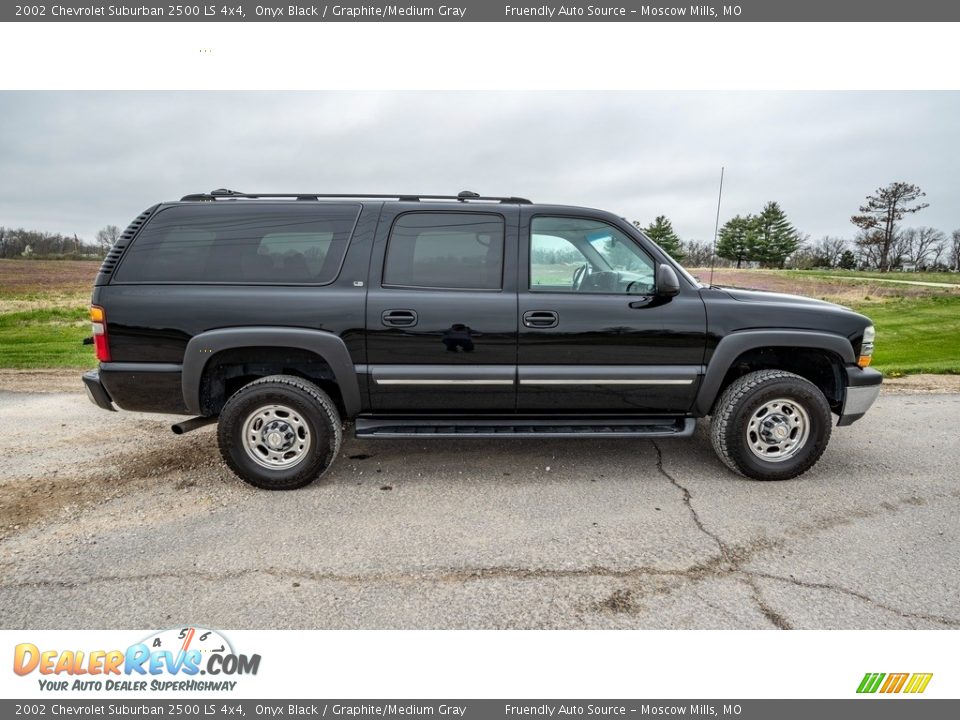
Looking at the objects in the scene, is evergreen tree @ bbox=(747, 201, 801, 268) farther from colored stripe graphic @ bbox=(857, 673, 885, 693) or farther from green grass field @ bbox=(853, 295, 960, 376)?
colored stripe graphic @ bbox=(857, 673, 885, 693)

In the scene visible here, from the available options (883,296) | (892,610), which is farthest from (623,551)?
(883,296)

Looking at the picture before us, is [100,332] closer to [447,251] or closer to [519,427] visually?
[447,251]

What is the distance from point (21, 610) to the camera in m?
2.21

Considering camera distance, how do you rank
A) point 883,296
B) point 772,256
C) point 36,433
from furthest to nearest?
point 772,256
point 883,296
point 36,433

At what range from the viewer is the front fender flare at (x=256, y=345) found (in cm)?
325

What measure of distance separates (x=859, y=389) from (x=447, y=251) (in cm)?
305

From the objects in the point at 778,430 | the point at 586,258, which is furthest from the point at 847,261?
the point at 586,258

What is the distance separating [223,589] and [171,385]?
1.58m

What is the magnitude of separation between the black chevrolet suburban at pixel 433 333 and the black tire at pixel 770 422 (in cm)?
1

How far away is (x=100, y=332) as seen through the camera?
331cm

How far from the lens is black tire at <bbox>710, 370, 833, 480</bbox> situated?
11.4 ft

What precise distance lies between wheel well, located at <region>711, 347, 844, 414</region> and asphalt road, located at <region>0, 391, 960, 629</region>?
2.00 feet

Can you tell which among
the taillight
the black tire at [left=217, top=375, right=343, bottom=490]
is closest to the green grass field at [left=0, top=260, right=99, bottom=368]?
the taillight

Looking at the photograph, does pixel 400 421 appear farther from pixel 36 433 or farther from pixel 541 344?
pixel 36 433
